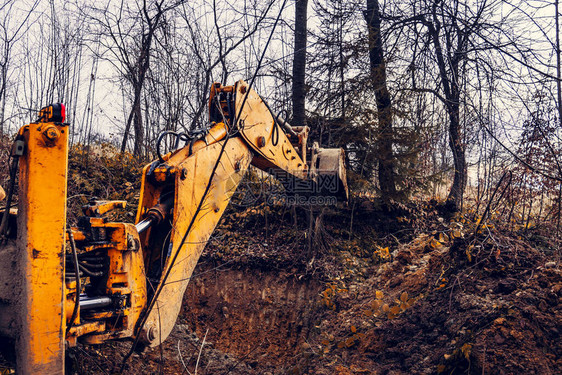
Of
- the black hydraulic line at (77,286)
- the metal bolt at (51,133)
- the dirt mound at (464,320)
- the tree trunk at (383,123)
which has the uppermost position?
the tree trunk at (383,123)

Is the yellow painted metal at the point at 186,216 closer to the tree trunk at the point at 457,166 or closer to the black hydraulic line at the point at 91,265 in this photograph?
the black hydraulic line at the point at 91,265

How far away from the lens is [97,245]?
2494 mm

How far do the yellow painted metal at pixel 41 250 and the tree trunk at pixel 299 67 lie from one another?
7.13 meters

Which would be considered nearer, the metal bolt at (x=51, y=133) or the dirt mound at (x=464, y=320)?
the metal bolt at (x=51, y=133)

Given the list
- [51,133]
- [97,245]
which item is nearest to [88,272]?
[97,245]

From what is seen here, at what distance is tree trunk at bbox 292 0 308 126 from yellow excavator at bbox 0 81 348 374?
206 inches

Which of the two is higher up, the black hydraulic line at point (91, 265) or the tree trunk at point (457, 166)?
the tree trunk at point (457, 166)

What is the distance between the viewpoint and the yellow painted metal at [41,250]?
80.0 inches

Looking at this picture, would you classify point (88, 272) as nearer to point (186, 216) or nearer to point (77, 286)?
point (77, 286)

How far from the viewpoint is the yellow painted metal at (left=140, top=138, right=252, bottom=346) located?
2.75 metres

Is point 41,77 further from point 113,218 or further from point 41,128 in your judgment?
point 41,128

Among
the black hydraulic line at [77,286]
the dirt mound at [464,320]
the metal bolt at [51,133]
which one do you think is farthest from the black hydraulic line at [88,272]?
the dirt mound at [464,320]

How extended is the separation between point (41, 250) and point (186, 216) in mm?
1041

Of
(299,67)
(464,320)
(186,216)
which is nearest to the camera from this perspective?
(186,216)
